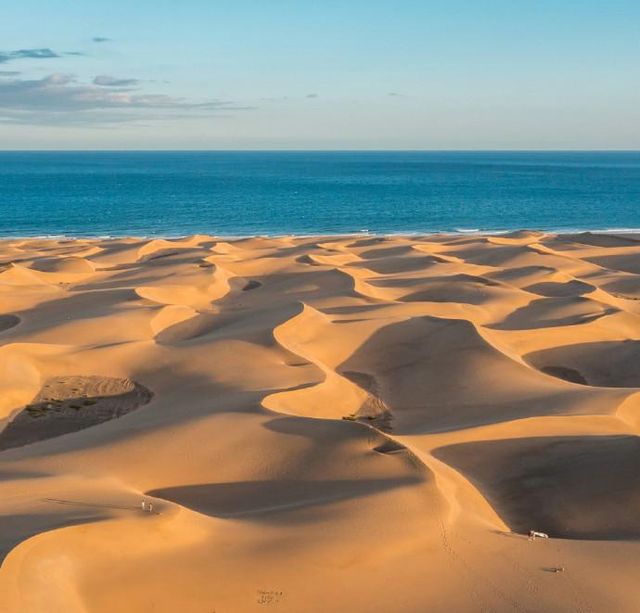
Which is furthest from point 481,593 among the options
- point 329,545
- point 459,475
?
point 459,475

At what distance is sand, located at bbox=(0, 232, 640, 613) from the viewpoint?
9281 millimetres

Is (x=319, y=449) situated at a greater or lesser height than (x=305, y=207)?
greater

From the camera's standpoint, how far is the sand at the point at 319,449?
928 centimetres

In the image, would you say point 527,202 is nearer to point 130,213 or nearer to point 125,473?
point 130,213

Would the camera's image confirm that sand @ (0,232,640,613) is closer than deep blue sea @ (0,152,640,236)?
Yes

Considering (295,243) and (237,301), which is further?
(295,243)

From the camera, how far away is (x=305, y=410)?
16.8 meters

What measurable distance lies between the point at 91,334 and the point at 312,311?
6327 millimetres

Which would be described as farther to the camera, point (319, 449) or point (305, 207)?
point (305, 207)

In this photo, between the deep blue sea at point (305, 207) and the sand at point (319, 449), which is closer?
the sand at point (319, 449)

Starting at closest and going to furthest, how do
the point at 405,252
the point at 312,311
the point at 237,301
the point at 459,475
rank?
the point at 459,475
the point at 312,311
the point at 237,301
the point at 405,252

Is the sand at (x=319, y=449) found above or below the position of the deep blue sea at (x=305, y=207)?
above

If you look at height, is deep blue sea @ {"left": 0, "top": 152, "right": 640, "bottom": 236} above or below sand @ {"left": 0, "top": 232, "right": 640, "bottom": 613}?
below

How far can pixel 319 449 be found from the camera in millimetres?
14094
